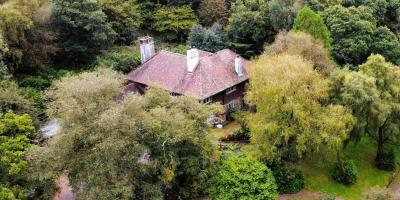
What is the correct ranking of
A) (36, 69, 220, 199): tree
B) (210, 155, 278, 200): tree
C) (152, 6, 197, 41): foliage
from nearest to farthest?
(36, 69, 220, 199): tree < (210, 155, 278, 200): tree < (152, 6, 197, 41): foliage

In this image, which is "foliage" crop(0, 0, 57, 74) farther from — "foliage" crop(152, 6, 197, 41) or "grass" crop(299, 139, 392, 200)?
"grass" crop(299, 139, 392, 200)

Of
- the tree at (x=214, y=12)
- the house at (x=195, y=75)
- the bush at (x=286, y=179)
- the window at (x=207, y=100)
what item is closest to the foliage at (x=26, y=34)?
the house at (x=195, y=75)

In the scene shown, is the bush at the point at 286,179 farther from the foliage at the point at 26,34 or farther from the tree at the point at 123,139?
the foliage at the point at 26,34

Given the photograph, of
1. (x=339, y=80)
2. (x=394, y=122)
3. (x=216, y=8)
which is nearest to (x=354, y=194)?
(x=394, y=122)

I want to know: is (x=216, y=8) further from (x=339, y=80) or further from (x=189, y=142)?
(x=189, y=142)

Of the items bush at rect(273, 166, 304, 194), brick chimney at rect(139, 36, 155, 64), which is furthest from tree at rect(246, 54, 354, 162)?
brick chimney at rect(139, 36, 155, 64)

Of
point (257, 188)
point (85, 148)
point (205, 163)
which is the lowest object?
point (257, 188)

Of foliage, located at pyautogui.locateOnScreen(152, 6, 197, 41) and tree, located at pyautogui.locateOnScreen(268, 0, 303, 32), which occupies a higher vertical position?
tree, located at pyautogui.locateOnScreen(268, 0, 303, 32)
